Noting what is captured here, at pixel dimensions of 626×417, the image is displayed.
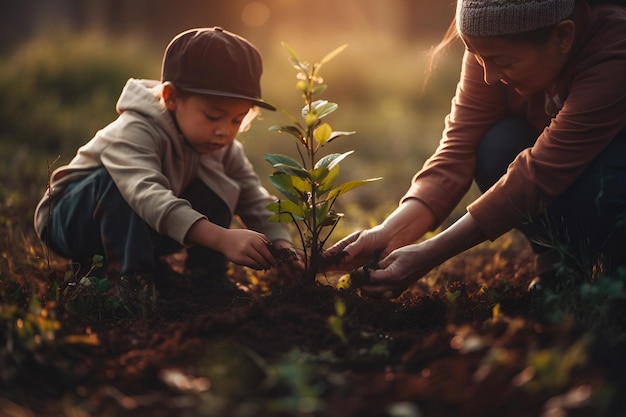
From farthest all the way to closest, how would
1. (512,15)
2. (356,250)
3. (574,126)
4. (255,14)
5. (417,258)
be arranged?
(255,14), (356,250), (417,258), (574,126), (512,15)

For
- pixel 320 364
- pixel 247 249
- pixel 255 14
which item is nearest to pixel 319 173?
pixel 247 249

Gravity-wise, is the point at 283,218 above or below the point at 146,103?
below

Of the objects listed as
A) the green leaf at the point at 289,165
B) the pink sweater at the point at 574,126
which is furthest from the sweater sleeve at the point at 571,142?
the green leaf at the point at 289,165

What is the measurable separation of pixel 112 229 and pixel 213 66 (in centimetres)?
72

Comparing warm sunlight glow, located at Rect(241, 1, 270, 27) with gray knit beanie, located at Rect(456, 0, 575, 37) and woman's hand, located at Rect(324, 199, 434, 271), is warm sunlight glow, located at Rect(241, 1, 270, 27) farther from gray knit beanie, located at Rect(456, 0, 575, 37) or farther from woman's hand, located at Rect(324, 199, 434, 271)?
gray knit beanie, located at Rect(456, 0, 575, 37)

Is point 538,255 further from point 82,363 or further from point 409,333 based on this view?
point 82,363

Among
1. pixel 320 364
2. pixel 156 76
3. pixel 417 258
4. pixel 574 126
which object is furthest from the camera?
pixel 156 76

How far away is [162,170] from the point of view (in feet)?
9.32

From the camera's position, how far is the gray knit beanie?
7.23ft

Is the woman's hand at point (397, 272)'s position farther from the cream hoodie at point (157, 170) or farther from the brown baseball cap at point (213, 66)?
the brown baseball cap at point (213, 66)

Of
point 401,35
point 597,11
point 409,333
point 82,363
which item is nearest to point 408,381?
point 409,333

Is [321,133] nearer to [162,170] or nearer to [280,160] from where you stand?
[280,160]

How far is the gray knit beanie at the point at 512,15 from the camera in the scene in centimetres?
220

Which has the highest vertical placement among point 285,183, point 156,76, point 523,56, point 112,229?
point 523,56
